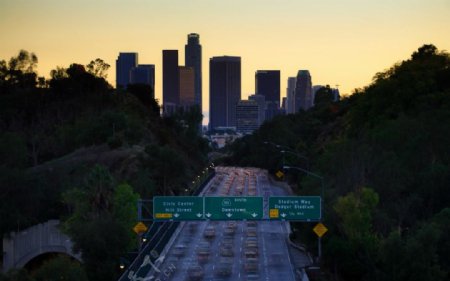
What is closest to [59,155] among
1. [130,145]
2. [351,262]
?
[130,145]

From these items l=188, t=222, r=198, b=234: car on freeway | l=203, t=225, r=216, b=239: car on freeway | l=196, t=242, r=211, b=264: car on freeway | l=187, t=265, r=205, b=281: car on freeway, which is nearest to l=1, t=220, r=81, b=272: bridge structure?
l=196, t=242, r=211, b=264: car on freeway

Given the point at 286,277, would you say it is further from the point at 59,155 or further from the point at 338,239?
the point at 59,155

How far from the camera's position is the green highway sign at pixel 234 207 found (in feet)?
170

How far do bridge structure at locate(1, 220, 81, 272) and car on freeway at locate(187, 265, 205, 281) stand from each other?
677 inches

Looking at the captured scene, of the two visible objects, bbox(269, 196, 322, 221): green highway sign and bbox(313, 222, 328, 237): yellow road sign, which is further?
bbox(269, 196, 322, 221): green highway sign

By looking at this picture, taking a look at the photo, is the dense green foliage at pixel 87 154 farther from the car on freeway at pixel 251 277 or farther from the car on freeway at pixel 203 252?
the car on freeway at pixel 251 277

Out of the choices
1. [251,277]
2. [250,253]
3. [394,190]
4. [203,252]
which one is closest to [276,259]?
[250,253]

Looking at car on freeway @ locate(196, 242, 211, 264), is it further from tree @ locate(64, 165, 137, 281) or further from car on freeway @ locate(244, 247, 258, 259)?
tree @ locate(64, 165, 137, 281)

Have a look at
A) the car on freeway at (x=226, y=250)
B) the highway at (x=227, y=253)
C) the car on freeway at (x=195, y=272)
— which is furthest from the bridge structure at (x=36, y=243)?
the car on freeway at (x=195, y=272)

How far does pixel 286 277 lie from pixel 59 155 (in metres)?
85.7

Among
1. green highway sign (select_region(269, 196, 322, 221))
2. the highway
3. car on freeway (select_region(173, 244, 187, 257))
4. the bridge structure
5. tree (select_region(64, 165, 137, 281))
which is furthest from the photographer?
the bridge structure

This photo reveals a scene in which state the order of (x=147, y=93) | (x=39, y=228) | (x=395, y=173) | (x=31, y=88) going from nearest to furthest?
(x=395, y=173)
(x=39, y=228)
(x=31, y=88)
(x=147, y=93)

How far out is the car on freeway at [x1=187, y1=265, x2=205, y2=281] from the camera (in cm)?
5141

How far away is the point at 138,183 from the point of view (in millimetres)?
78438
